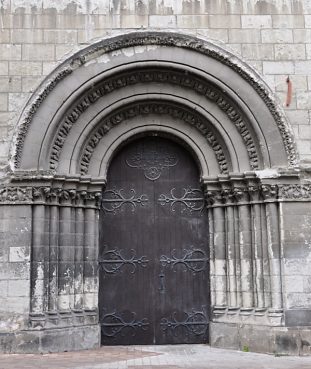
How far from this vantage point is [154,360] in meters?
7.76

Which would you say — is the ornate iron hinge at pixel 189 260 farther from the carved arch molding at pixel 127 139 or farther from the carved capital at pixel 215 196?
the carved capital at pixel 215 196

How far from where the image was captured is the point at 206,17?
9195mm

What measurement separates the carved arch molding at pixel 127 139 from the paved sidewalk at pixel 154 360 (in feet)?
2.16

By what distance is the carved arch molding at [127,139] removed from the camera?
856 cm

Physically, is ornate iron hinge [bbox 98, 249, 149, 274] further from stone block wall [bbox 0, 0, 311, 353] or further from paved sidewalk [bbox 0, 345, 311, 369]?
paved sidewalk [bbox 0, 345, 311, 369]

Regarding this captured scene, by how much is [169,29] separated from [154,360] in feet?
18.1

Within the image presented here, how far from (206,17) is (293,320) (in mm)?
5382

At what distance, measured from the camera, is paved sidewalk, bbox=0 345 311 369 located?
7.23 m

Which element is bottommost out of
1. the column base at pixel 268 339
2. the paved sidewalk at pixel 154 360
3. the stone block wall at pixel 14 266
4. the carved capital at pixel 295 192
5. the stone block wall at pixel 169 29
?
the paved sidewalk at pixel 154 360

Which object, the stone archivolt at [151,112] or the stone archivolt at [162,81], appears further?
the stone archivolt at [151,112]

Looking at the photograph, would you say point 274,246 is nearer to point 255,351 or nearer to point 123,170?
point 255,351

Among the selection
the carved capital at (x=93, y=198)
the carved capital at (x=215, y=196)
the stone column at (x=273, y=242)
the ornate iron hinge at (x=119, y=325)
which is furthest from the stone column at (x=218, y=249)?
the carved capital at (x=93, y=198)

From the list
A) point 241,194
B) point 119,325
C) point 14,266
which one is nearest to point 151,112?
point 241,194

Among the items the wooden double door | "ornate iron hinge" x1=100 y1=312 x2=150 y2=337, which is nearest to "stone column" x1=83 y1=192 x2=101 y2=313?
the wooden double door
